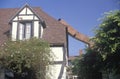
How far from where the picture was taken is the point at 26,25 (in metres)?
25.6

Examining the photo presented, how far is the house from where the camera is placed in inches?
968

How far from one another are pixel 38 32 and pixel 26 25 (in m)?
1.21

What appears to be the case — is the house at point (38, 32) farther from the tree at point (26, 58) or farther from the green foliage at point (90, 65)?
the tree at point (26, 58)

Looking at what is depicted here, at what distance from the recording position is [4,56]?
21.0m

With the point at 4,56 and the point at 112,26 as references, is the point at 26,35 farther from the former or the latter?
the point at 112,26

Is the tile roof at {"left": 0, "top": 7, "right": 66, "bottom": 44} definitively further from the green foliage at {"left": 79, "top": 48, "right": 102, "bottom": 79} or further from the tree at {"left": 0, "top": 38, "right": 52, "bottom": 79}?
the tree at {"left": 0, "top": 38, "right": 52, "bottom": 79}

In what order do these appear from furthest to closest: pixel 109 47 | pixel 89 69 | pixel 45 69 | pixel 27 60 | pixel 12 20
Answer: pixel 12 20 → pixel 89 69 → pixel 45 69 → pixel 27 60 → pixel 109 47

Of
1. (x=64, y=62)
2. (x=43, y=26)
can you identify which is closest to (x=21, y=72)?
(x=64, y=62)

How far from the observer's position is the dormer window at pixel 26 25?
25391 millimetres

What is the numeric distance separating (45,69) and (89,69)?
384cm

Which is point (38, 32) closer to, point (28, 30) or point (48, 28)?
point (28, 30)

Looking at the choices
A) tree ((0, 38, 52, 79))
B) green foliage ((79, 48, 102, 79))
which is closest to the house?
green foliage ((79, 48, 102, 79))

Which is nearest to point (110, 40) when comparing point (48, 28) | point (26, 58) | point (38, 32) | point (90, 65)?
point (90, 65)

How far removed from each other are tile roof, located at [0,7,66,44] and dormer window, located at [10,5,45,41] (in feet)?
3.16
